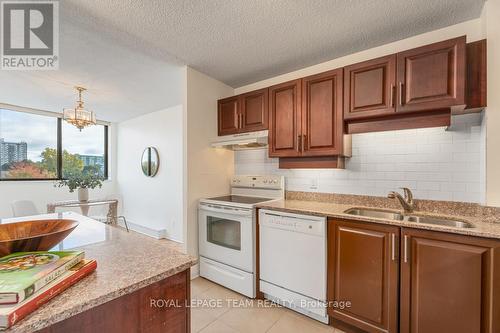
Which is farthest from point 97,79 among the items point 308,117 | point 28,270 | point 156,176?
point 28,270

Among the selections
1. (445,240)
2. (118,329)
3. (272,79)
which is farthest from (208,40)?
(445,240)

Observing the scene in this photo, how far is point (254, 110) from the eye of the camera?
2.65 m

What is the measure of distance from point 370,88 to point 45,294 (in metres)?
2.29

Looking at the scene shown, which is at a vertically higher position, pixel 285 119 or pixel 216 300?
pixel 285 119

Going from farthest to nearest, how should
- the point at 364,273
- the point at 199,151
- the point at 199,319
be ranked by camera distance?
the point at 199,151 < the point at 199,319 < the point at 364,273

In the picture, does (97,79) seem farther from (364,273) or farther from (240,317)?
(364,273)

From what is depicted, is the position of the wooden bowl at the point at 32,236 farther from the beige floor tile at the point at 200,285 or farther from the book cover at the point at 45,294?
the beige floor tile at the point at 200,285

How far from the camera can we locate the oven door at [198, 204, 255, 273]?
88.7 inches

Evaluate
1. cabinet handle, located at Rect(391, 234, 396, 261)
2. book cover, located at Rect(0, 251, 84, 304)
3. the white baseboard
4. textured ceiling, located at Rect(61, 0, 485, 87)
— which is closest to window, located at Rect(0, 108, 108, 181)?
the white baseboard

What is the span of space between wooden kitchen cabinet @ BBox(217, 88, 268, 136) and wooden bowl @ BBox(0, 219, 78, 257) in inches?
79.5

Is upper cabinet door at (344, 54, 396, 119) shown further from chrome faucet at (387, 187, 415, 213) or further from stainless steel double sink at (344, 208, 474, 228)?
stainless steel double sink at (344, 208, 474, 228)

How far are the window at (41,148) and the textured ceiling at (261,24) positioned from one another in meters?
3.70

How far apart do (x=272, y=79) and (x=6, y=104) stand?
466 cm

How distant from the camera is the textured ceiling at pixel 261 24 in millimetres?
1634
